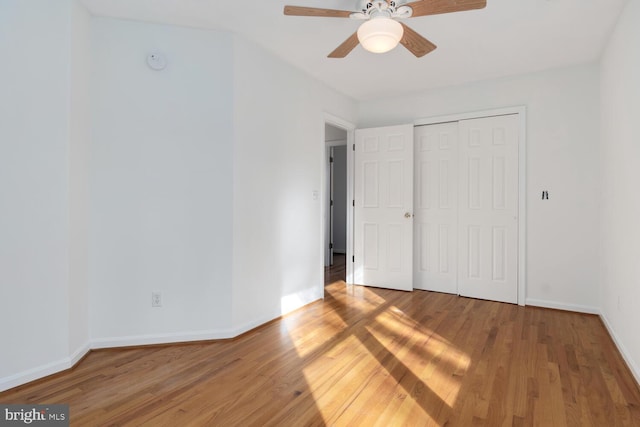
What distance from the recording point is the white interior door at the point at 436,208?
4184mm

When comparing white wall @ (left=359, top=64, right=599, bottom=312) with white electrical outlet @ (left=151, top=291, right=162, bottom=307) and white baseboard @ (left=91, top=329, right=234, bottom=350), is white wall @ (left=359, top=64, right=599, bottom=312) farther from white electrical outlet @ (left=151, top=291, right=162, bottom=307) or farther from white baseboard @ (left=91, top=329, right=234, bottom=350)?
white electrical outlet @ (left=151, top=291, right=162, bottom=307)

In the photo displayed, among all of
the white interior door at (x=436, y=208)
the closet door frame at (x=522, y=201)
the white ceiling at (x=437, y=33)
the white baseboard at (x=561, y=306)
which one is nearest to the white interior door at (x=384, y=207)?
the white interior door at (x=436, y=208)

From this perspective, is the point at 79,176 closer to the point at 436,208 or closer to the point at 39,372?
the point at 39,372

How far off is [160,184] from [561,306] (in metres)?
4.10

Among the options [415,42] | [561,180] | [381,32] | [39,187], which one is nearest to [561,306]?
[561,180]

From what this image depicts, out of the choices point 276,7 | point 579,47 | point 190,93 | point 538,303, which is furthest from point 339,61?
point 538,303

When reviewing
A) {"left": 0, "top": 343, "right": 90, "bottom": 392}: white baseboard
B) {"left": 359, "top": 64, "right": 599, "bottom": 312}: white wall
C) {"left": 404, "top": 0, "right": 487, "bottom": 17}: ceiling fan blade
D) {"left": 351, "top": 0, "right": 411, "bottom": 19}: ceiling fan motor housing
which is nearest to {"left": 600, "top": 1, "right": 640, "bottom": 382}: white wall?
{"left": 359, "top": 64, "right": 599, "bottom": 312}: white wall

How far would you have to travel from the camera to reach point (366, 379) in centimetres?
218

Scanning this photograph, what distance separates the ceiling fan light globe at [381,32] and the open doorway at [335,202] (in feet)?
11.6

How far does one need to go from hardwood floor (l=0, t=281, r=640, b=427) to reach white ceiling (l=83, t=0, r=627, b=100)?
2.56m

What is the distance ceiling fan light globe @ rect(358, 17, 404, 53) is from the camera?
1.92 metres

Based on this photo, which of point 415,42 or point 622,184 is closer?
point 415,42

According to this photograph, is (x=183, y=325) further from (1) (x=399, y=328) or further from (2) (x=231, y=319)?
(1) (x=399, y=328)

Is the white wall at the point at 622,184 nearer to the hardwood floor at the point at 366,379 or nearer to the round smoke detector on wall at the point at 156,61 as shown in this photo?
the hardwood floor at the point at 366,379
